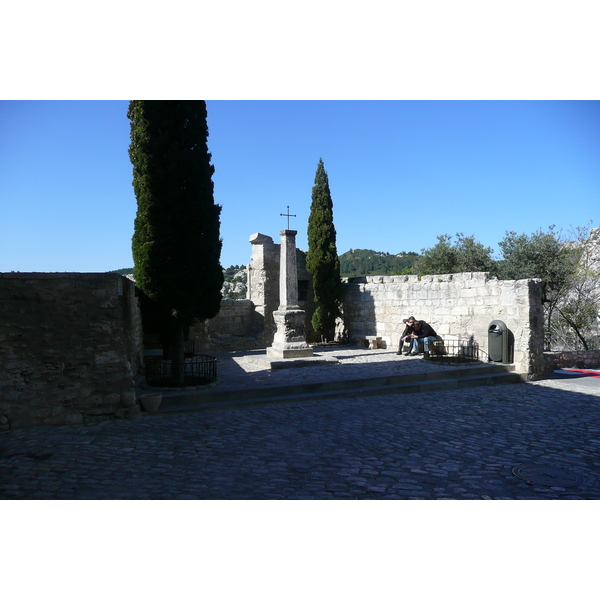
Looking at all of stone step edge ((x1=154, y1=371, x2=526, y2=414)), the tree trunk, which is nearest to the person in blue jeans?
stone step edge ((x1=154, y1=371, x2=526, y2=414))

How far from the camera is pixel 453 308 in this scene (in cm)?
Answer: 1252

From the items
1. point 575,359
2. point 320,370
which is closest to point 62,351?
point 320,370

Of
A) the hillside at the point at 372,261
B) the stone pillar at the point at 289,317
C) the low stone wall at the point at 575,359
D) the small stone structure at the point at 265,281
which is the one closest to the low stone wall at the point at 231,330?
the small stone structure at the point at 265,281

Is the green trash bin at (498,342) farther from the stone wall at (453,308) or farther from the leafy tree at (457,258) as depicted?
the leafy tree at (457,258)

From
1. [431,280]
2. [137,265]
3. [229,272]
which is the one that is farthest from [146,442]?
[229,272]

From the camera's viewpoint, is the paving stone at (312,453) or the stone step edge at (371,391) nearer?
the paving stone at (312,453)

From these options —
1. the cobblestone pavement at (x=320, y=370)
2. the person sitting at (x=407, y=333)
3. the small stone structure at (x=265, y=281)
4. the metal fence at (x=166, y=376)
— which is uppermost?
the small stone structure at (x=265, y=281)

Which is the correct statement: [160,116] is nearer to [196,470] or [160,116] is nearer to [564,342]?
[196,470]

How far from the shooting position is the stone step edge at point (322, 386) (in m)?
7.40

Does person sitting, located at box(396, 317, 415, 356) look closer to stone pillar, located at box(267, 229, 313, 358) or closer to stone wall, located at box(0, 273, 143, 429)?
stone pillar, located at box(267, 229, 313, 358)

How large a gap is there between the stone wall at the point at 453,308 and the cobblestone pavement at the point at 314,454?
9.79ft

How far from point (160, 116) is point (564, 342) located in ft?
51.8

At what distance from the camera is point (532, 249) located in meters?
16.5

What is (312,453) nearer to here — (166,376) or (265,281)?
(166,376)
